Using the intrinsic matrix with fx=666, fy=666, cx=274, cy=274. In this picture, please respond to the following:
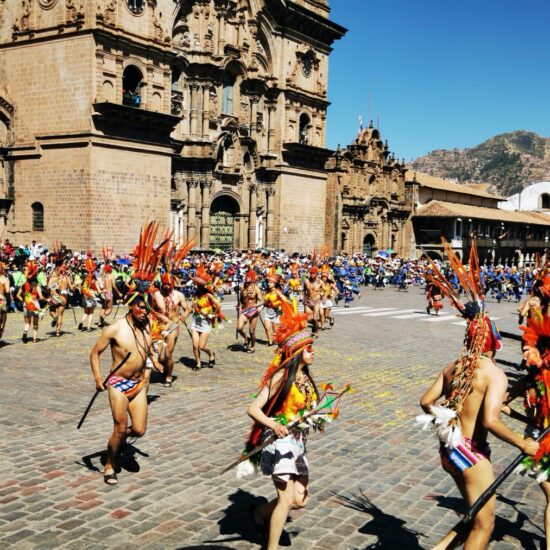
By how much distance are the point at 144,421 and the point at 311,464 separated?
198cm

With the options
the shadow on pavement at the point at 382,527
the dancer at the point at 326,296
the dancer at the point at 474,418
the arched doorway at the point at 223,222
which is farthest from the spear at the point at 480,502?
the arched doorway at the point at 223,222

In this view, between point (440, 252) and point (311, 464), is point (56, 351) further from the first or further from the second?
point (440, 252)

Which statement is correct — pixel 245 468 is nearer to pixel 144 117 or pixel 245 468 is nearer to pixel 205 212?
pixel 144 117

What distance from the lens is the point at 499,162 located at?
164 meters

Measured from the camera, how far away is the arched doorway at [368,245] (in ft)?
181

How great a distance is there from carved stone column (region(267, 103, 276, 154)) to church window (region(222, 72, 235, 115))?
318 centimetres

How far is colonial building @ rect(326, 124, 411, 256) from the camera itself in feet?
168

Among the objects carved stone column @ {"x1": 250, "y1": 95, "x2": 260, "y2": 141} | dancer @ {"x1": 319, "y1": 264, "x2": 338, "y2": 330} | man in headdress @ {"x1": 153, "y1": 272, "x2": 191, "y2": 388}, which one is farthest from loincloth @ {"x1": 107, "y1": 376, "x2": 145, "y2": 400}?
carved stone column @ {"x1": 250, "y1": 95, "x2": 260, "y2": 141}

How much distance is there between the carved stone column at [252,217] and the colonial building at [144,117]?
70mm

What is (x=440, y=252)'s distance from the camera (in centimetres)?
5744

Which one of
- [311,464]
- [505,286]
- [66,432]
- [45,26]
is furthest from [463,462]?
[505,286]

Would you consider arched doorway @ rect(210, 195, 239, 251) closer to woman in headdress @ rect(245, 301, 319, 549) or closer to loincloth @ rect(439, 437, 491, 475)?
woman in headdress @ rect(245, 301, 319, 549)

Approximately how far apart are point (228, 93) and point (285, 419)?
36165mm

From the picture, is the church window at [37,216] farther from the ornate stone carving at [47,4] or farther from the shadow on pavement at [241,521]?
the shadow on pavement at [241,521]
